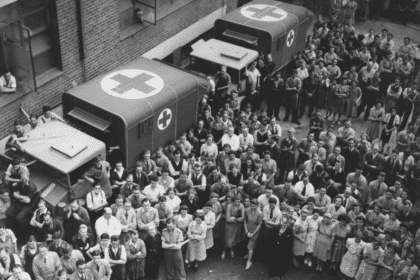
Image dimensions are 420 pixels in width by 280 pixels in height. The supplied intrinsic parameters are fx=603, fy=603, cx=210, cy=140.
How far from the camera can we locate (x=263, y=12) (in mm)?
18281

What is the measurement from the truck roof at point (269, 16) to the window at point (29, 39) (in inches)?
211

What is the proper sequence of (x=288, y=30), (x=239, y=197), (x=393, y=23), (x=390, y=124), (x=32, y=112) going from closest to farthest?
(x=239, y=197), (x=32, y=112), (x=390, y=124), (x=288, y=30), (x=393, y=23)

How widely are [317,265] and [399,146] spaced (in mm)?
4028

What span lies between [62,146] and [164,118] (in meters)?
2.70

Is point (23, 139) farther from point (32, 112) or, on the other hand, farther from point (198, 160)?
point (198, 160)

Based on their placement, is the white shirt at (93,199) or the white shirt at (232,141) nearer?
the white shirt at (93,199)

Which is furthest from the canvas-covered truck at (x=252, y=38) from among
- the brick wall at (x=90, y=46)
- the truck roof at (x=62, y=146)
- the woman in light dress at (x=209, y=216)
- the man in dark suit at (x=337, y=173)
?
the woman in light dress at (x=209, y=216)

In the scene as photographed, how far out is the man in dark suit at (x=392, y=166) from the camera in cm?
1348

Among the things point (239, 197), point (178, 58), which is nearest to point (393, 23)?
point (178, 58)

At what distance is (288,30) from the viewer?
17.9 meters

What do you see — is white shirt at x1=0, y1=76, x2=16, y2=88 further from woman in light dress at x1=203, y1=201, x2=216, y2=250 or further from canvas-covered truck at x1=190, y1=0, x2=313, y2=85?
woman in light dress at x1=203, y1=201, x2=216, y2=250

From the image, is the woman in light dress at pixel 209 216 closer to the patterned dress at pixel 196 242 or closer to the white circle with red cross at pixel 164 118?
the patterned dress at pixel 196 242

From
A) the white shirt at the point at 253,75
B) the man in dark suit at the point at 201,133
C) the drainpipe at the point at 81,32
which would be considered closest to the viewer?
the man in dark suit at the point at 201,133

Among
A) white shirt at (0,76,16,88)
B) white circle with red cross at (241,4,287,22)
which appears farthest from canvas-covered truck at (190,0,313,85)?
white shirt at (0,76,16,88)
